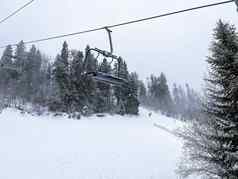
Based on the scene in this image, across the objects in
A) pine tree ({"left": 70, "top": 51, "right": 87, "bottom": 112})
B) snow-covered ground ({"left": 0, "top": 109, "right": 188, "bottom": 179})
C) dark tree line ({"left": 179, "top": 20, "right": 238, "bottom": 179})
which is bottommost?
snow-covered ground ({"left": 0, "top": 109, "right": 188, "bottom": 179})

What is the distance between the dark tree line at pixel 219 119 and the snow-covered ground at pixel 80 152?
3385 mm

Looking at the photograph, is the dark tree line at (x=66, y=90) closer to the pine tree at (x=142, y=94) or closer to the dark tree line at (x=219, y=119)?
the dark tree line at (x=219, y=119)

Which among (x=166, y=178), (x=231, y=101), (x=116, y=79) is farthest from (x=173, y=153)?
(x=116, y=79)

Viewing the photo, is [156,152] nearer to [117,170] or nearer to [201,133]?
[117,170]

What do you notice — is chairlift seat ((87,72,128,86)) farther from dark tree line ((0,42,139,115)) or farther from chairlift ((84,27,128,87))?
dark tree line ((0,42,139,115))

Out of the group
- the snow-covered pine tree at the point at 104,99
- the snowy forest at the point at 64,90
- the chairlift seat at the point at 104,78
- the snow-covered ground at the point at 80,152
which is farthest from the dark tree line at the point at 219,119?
the snow-covered pine tree at the point at 104,99

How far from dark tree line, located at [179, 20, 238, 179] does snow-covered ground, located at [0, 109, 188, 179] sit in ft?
11.1

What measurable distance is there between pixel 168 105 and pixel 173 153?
47.4 m

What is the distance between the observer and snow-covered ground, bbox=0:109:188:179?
38.5 ft

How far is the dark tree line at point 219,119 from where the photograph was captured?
29.0 feet

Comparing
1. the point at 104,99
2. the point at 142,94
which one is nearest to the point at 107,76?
the point at 104,99

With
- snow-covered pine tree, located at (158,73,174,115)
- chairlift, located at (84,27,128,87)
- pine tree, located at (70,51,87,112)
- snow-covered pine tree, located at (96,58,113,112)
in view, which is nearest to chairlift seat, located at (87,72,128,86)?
chairlift, located at (84,27,128,87)

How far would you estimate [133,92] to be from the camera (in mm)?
40344

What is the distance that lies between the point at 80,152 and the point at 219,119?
389 inches
